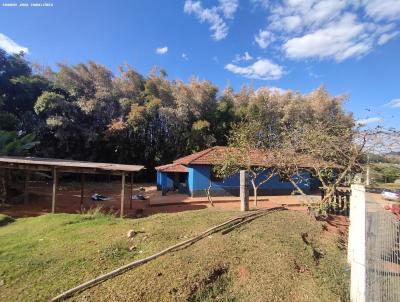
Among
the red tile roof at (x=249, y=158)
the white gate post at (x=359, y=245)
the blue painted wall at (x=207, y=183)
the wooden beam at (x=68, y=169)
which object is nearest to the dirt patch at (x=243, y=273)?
the white gate post at (x=359, y=245)

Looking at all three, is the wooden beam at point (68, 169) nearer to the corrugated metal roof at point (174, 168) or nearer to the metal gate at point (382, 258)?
the corrugated metal roof at point (174, 168)

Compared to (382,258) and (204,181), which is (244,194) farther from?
(204,181)

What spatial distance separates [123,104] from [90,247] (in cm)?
2071

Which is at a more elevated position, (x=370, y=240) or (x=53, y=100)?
(x=53, y=100)

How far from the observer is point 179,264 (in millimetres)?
5258

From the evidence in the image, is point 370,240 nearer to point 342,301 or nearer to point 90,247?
point 342,301

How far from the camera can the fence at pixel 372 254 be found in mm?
4215

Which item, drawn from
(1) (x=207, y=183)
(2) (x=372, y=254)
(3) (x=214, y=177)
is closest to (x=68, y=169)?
(1) (x=207, y=183)

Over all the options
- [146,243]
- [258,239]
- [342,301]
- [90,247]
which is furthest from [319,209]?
[90,247]

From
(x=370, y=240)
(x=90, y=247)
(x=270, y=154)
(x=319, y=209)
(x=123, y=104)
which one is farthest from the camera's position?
(x=123, y=104)

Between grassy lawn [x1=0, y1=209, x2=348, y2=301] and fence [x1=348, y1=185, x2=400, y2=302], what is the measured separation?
62cm

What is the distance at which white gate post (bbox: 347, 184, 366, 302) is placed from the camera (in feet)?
13.7

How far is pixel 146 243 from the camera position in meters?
6.35

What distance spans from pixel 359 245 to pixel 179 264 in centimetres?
290
